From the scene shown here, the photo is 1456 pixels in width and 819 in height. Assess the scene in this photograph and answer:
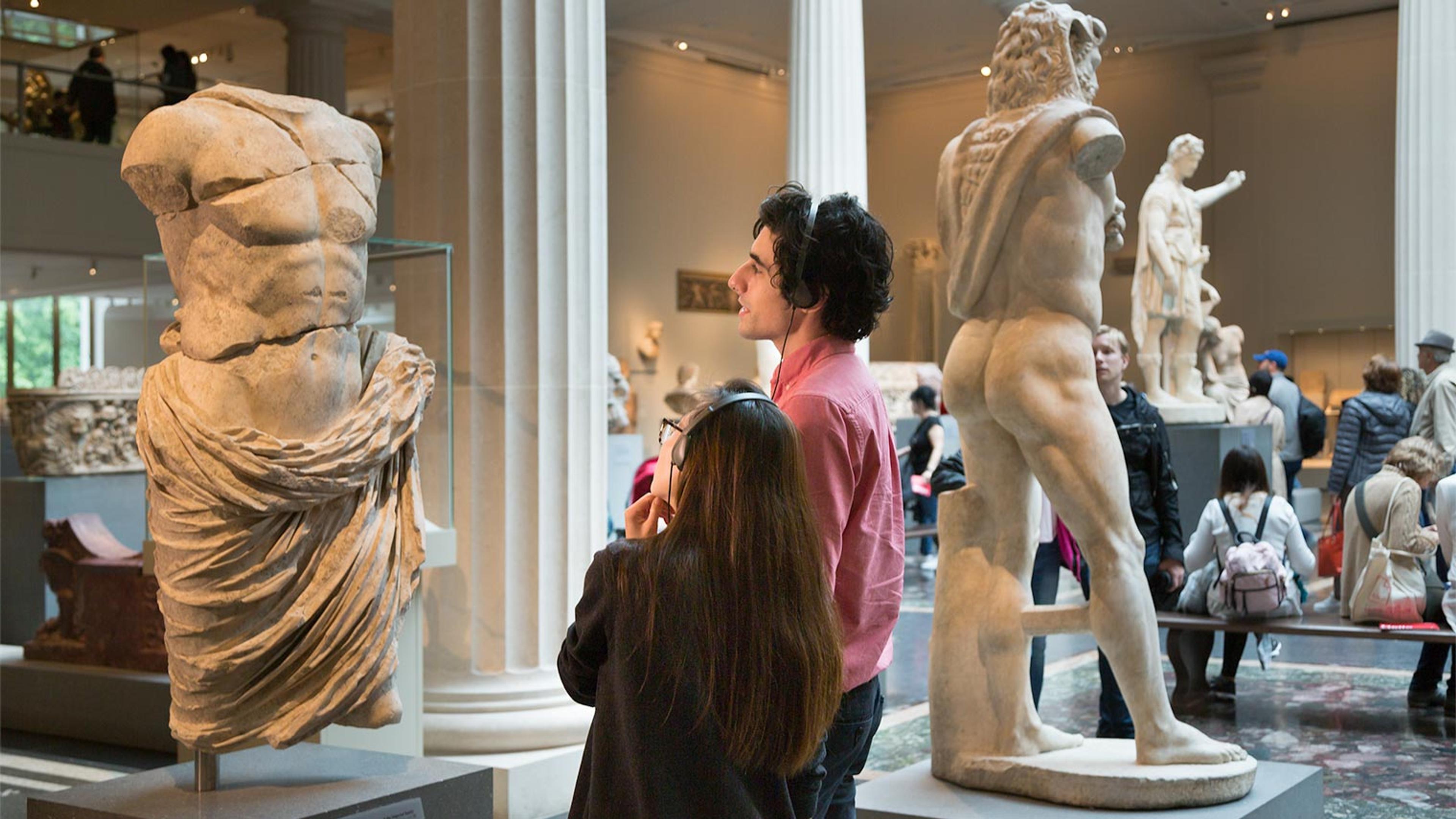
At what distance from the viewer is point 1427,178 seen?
14422 mm

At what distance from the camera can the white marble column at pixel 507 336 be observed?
5527mm

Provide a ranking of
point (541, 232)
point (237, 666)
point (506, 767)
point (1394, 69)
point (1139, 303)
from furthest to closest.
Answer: point (1394, 69) → point (1139, 303) → point (541, 232) → point (506, 767) → point (237, 666)

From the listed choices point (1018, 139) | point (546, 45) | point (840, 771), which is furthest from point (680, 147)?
point (840, 771)

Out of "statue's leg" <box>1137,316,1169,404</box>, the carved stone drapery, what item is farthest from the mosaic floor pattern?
Answer: "statue's leg" <box>1137,316,1169,404</box>

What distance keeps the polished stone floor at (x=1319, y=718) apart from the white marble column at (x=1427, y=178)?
578cm

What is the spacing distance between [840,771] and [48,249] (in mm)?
14896

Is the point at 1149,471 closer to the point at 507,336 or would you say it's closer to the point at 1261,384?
the point at 507,336

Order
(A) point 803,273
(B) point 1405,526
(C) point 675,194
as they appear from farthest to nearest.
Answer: (C) point 675,194
(B) point 1405,526
(A) point 803,273

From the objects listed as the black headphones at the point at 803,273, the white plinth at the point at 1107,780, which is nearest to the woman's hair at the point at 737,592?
the black headphones at the point at 803,273

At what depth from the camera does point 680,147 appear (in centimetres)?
2434

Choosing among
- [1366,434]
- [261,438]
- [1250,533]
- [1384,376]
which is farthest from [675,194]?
[261,438]

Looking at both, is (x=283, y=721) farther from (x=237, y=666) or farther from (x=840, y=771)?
(x=840, y=771)

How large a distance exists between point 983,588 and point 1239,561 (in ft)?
10.6

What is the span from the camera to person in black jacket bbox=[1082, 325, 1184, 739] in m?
6.11
